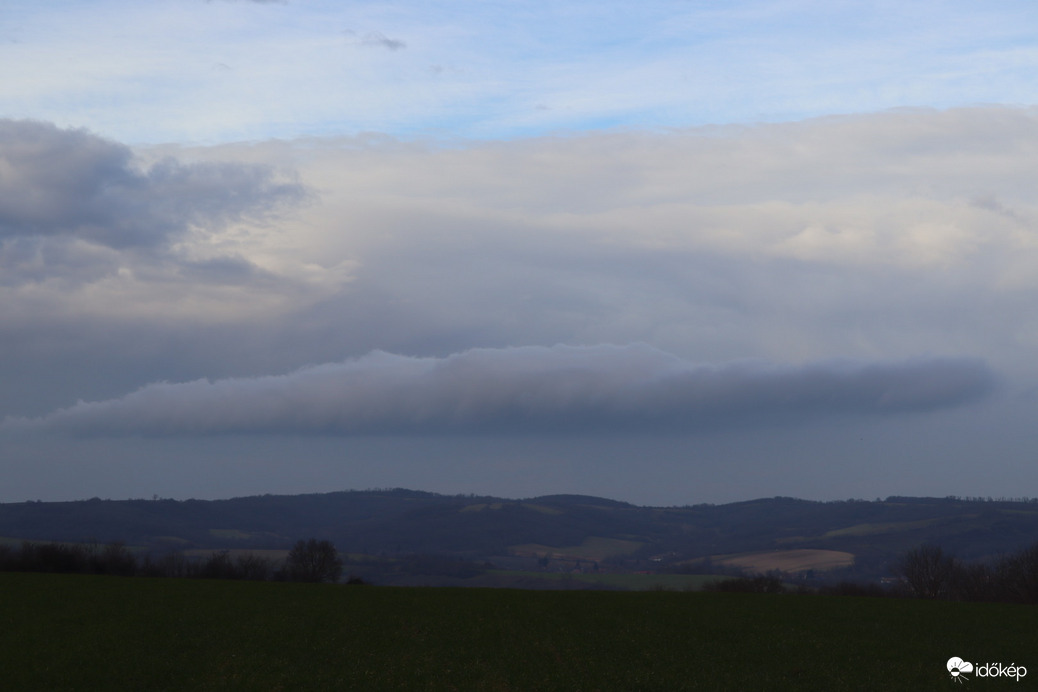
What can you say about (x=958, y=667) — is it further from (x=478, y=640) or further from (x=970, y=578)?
(x=970, y=578)

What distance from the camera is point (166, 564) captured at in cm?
13738

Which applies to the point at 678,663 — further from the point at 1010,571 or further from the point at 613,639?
the point at 1010,571

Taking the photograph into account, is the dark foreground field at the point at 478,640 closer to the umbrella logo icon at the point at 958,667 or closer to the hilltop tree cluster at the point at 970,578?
the umbrella logo icon at the point at 958,667

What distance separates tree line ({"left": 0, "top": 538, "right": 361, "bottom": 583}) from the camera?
12025 centimetres

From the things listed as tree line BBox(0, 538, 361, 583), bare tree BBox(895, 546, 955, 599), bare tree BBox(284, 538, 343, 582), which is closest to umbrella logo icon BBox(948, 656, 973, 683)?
tree line BBox(0, 538, 361, 583)

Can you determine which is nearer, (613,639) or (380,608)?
(613,639)

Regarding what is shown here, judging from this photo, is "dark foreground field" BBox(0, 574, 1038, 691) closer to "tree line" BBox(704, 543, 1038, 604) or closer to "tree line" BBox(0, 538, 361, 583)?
"tree line" BBox(704, 543, 1038, 604)

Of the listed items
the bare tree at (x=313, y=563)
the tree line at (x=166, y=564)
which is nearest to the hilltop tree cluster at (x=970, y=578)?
the tree line at (x=166, y=564)

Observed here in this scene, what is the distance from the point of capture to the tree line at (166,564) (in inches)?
4734

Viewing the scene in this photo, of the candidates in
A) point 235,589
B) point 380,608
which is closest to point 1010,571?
point 380,608

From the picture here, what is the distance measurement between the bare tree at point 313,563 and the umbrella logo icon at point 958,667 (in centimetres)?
10715

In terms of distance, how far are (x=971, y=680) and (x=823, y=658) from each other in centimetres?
801

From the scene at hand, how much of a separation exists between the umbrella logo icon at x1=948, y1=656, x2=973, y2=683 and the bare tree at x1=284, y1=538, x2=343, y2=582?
352 feet

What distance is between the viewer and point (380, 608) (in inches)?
2699
